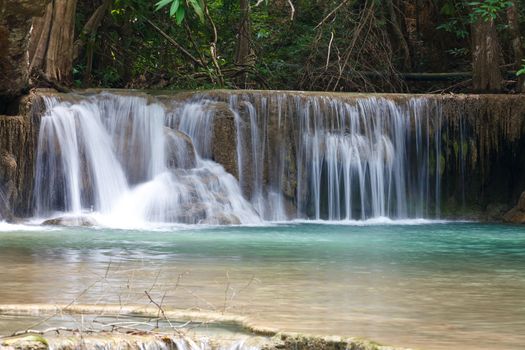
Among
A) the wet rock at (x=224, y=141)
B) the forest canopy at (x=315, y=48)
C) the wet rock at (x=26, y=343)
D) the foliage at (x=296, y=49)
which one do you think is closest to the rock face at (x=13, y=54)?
the forest canopy at (x=315, y=48)

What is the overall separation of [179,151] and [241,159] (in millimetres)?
1073

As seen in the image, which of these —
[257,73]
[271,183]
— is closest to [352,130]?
[271,183]

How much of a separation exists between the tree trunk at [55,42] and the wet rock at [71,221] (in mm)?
3896

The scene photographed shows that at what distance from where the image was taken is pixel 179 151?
16766mm

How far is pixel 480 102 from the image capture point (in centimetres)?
1830

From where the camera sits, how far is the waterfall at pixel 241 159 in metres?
16.0

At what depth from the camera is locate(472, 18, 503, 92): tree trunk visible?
19750 millimetres

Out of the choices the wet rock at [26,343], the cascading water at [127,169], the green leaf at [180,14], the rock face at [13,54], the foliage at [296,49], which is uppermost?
the foliage at [296,49]

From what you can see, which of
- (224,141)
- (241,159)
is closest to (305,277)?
(224,141)

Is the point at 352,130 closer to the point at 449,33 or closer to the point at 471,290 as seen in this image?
the point at 449,33

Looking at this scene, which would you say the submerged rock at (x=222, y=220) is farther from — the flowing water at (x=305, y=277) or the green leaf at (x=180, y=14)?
the green leaf at (x=180, y=14)

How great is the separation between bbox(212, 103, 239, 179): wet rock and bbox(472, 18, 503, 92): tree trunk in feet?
17.1

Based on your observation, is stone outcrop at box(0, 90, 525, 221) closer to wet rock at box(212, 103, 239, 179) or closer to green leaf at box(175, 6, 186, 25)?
wet rock at box(212, 103, 239, 179)

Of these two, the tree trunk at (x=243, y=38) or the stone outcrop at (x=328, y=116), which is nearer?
the stone outcrop at (x=328, y=116)
